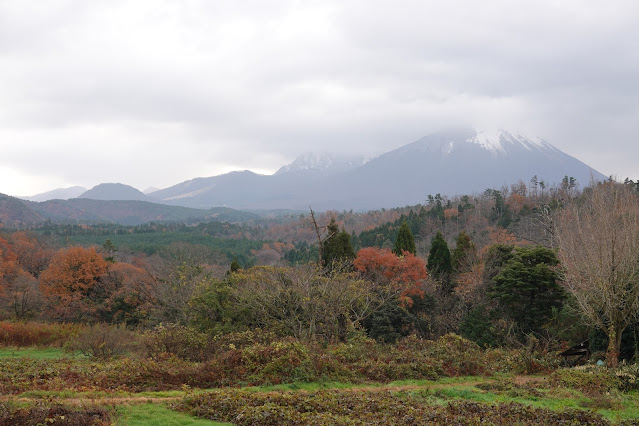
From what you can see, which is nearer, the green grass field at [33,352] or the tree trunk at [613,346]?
the tree trunk at [613,346]

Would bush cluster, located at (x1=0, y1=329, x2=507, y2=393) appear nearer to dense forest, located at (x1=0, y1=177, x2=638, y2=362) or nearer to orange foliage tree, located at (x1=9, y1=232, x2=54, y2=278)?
dense forest, located at (x1=0, y1=177, x2=638, y2=362)

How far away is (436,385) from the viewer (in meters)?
12.0

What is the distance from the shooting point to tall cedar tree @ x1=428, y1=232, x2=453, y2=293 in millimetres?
27828

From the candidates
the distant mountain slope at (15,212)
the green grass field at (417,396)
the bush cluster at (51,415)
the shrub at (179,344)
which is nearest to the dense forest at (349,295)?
the shrub at (179,344)

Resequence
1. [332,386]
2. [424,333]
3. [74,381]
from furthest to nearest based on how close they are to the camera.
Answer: [424,333] → [332,386] → [74,381]

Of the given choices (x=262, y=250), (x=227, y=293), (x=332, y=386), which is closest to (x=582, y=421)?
(x=332, y=386)

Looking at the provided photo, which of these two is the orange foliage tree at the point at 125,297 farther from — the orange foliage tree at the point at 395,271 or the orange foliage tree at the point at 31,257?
the orange foliage tree at the point at 31,257

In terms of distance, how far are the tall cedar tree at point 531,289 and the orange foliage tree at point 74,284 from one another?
24.0 metres

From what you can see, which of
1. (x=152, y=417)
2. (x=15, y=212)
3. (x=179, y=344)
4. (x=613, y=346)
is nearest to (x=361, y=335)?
(x=179, y=344)

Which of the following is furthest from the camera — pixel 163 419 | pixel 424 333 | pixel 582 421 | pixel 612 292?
pixel 424 333

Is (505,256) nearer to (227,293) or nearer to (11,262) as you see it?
(227,293)

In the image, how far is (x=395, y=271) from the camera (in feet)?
79.5

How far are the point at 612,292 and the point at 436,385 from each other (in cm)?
654

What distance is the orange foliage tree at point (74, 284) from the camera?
28.7 meters
